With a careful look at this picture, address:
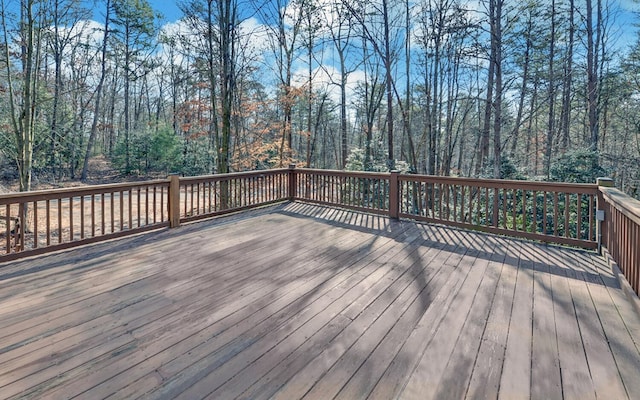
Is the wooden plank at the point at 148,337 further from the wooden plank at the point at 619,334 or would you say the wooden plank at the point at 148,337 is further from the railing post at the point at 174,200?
the railing post at the point at 174,200

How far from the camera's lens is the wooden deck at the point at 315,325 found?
1.56 m

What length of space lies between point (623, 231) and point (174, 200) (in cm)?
507

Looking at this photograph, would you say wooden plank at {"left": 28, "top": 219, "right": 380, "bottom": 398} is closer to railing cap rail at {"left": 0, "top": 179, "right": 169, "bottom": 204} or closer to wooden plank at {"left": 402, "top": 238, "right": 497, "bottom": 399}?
wooden plank at {"left": 402, "top": 238, "right": 497, "bottom": 399}

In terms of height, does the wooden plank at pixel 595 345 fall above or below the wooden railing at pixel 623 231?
below

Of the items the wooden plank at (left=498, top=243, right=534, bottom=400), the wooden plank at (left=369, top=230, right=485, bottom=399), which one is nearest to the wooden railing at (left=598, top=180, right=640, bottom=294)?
the wooden plank at (left=498, top=243, right=534, bottom=400)

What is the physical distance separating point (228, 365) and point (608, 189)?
3.87 meters

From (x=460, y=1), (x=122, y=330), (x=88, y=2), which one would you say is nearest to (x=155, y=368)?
(x=122, y=330)

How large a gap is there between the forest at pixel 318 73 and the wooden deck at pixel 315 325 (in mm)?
5206

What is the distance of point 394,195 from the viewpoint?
511 cm

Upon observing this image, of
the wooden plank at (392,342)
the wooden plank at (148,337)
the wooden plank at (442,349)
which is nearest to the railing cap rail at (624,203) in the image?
the wooden plank at (442,349)

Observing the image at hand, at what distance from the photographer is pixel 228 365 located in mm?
1689

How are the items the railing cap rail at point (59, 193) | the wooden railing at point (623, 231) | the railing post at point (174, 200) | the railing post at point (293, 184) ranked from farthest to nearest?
1. the railing post at point (293, 184)
2. the railing post at point (174, 200)
3. the railing cap rail at point (59, 193)
4. the wooden railing at point (623, 231)

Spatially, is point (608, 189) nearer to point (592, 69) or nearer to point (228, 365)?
point (228, 365)

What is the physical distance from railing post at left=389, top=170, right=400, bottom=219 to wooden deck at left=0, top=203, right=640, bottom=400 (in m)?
1.54
